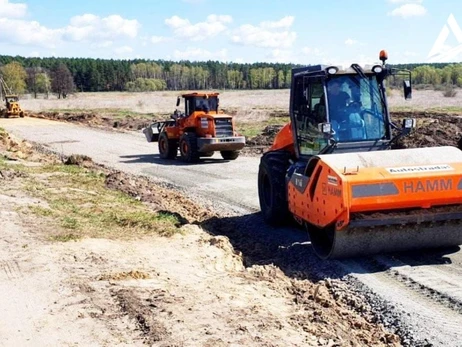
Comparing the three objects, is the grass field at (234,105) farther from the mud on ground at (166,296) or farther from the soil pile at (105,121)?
the mud on ground at (166,296)

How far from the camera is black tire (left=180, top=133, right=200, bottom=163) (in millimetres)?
18500

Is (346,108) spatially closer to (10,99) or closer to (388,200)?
(388,200)

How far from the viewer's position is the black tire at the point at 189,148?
60.7ft

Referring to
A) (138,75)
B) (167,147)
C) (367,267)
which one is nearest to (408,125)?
(367,267)

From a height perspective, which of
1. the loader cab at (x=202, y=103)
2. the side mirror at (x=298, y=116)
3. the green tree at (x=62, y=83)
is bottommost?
the side mirror at (x=298, y=116)

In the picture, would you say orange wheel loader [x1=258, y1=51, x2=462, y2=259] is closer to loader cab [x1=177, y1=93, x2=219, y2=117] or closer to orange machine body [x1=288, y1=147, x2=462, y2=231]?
orange machine body [x1=288, y1=147, x2=462, y2=231]

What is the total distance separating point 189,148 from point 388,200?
12.0m

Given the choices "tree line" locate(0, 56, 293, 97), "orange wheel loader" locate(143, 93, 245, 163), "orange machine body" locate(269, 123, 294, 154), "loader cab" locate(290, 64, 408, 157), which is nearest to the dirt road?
"orange machine body" locate(269, 123, 294, 154)

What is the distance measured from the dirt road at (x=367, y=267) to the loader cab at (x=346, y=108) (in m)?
1.68

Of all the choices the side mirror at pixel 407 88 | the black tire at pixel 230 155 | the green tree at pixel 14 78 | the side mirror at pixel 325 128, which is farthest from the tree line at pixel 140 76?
the side mirror at pixel 325 128

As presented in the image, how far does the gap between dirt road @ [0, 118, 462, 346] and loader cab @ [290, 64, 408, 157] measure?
66.1 inches

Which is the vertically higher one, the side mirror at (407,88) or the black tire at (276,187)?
the side mirror at (407,88)

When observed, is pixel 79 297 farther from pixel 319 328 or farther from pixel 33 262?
pixel 319 328

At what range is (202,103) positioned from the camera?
19297 mm
